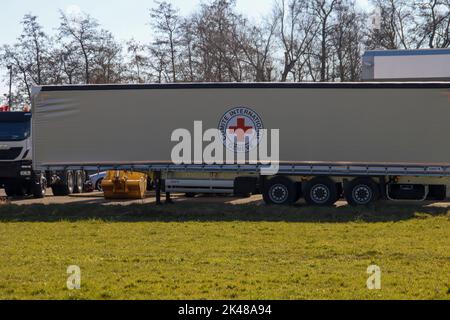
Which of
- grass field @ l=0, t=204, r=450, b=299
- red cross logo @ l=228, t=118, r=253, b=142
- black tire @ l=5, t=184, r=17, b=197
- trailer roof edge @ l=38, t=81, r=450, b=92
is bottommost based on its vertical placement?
grass field @ l=0, t=204, r=450, b=299

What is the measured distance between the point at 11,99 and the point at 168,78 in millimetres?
12208

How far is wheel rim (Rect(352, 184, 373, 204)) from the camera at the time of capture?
22.6 m

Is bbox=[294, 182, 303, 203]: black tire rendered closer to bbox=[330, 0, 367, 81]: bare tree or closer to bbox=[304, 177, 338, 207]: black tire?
bbox=[304, 177, 338, 207]: black tire

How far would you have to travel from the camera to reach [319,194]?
2286 centimetres

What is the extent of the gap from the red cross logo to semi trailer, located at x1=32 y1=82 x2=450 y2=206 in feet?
0.10

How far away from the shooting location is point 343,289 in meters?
9.16

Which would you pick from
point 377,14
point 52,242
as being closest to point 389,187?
point 52,242

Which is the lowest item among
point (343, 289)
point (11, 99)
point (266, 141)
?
point (343, 289)

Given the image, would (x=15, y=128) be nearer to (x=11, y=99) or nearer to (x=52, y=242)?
(x=52, y=242)

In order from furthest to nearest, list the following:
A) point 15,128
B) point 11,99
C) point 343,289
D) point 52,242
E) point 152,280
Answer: point 11,99 < point 15,128 < point 52,242 < point 152,280 < point 343,289

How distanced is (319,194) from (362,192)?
1.27 meters

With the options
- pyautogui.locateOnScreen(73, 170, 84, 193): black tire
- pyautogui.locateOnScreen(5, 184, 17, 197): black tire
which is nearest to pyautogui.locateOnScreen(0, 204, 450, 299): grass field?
pyautogui.locateOnScreen(5, 184, 17, 197): black tire

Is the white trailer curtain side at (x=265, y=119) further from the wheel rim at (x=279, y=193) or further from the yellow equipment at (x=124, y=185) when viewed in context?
the yellow equipment at (x=124, y=185)

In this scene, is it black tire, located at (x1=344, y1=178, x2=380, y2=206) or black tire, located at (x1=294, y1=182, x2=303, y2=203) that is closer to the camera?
black tire, located at (x1=344, y1=178, x2=380, y2=206)
